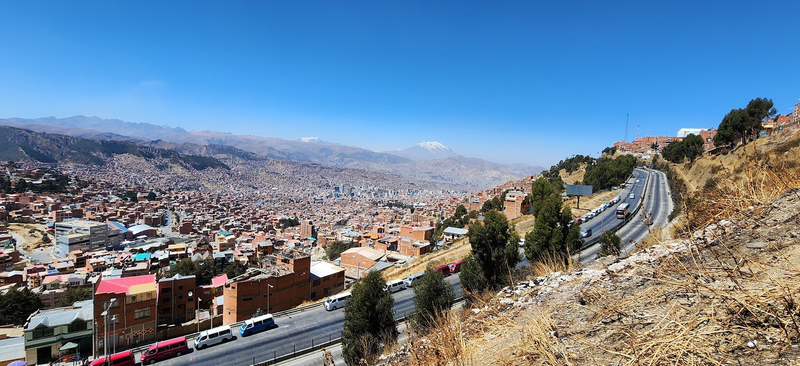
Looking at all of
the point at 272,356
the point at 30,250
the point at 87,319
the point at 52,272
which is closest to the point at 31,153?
the point at 30,250

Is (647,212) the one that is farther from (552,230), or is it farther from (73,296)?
(73,296)

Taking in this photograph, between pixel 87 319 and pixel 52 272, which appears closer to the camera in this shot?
pixel 87 319

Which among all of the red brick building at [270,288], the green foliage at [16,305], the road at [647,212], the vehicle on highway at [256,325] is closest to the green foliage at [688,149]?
the road at [647,212]

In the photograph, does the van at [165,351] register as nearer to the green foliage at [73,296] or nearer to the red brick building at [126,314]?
the red brick building at [126,314]

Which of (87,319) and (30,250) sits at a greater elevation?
(87,319)

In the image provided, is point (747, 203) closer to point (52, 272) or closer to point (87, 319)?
point (87, 319)

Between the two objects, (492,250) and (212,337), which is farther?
(212,337)

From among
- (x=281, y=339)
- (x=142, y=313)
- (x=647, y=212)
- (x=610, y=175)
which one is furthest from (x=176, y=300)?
(x=610, y=175)
